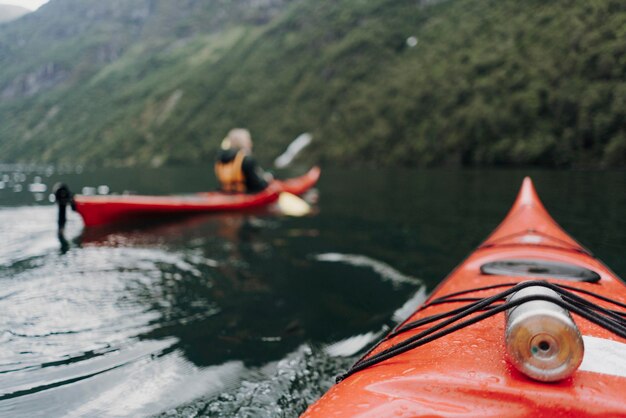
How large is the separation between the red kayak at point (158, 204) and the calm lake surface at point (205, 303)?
30cm

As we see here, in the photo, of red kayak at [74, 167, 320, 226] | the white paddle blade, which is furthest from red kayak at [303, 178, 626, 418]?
the white paddle blade

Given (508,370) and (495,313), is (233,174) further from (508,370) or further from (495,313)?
(508,370)

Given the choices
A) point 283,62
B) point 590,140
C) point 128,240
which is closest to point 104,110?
point 283,62

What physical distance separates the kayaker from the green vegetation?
14.2 metres

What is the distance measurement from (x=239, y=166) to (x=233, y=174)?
1.02 feet

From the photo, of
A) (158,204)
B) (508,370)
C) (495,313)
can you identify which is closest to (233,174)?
(158,204)

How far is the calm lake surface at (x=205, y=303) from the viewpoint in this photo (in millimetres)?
2906

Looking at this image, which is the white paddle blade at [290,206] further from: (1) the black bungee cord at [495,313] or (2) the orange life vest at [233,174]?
(1) the black bungee cord at [495,313]

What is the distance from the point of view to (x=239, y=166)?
1009cm

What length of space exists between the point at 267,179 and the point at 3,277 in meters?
6.86

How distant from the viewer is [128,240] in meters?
7.16

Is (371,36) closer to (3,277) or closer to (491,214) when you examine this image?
(491,214)

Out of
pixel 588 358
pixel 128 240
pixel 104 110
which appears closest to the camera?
pixel 588 358

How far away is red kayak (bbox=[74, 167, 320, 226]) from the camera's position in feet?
25.1
